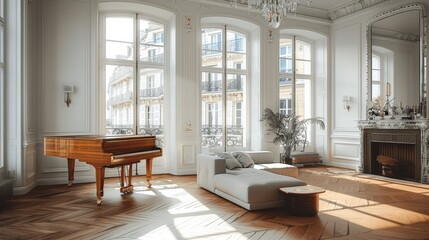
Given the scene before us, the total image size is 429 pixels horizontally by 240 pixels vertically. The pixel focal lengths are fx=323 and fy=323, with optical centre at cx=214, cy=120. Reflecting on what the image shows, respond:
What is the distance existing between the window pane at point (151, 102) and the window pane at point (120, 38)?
0.51 meters

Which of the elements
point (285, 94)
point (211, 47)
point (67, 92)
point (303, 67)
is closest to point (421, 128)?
point (285, 94)

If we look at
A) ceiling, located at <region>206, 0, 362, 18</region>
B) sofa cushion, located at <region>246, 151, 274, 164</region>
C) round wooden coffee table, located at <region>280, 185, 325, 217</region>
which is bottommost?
round wooden coffee table, located at <region>280, 185, 325, 217</region>

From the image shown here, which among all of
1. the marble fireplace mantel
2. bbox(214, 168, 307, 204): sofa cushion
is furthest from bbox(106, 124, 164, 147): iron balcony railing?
the marble fireplace mantel

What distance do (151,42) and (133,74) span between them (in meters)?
0.81

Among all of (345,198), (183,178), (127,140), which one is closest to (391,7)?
(345,198)

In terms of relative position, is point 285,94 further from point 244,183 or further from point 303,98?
point 244,183

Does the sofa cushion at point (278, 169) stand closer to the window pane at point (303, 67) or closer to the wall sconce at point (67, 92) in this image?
the wall sconce at point (67, 92)

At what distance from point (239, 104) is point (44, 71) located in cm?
419

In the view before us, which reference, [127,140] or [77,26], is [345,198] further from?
[77,26]

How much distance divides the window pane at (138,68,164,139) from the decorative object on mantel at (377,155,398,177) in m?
4.62

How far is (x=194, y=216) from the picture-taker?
375cm

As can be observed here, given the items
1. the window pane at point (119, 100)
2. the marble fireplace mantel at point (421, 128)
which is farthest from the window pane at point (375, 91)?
the window pane at point (119, 100)

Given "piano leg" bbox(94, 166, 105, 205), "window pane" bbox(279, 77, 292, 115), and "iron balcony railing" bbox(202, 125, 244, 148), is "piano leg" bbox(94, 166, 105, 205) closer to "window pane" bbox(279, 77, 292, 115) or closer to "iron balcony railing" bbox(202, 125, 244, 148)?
"iron balcony railing" bbox(202, 125, 244, 148)

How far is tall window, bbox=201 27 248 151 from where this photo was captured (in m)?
7.38
